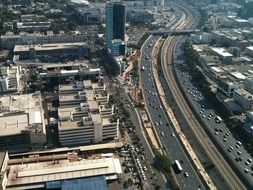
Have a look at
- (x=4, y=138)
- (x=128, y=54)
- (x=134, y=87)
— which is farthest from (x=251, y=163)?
(x=128, y=54)

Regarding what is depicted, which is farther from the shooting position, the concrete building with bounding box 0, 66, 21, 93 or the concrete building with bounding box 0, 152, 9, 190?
the concrete building with bounding box 0, 66, 21, 93

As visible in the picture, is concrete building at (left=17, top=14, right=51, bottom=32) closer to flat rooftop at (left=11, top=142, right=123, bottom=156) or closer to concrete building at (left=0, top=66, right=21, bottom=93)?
concrete building at (left=0, top=66, right=21, bottom=93)

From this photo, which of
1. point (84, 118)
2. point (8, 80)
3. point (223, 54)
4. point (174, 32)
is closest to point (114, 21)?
point (174, 32)

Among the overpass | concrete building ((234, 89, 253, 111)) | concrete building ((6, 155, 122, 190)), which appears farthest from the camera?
the overpass

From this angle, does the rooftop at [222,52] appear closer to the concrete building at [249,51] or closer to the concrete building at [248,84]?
the concrete building at [249,51]

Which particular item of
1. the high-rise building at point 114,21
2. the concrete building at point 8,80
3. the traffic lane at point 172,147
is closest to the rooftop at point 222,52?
the high-rise building at point 114,21

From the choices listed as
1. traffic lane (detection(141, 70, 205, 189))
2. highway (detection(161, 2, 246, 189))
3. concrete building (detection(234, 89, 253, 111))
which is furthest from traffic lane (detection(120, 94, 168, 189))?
concrete building (detection(234, 89, 253, 111))

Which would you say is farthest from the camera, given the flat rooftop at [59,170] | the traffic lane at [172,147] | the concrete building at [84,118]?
the concrete building at [84,118]

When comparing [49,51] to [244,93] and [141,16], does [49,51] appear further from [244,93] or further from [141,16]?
[244,93]
